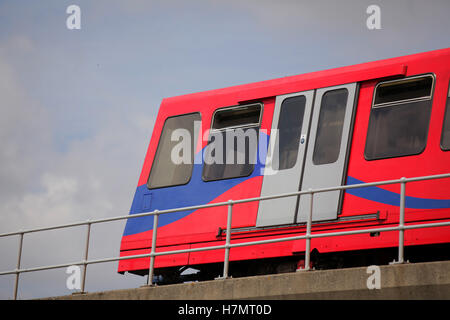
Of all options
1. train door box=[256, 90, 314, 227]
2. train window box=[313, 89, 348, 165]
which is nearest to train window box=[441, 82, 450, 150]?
train window box=[313, 89, 348, 165]

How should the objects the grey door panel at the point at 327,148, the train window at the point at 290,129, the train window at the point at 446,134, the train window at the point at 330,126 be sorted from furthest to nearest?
1. the train window at the point at 290,129
2. the train window at the point at 330,126
3. the grey door panel at the point at 327,148
4. the train window at the point at 446,134

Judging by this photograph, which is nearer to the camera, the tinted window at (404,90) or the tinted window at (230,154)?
the tinted window at (404,90)

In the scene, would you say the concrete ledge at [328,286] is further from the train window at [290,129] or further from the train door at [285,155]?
the train window at [290,129]

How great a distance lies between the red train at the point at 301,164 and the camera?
10.8 metres

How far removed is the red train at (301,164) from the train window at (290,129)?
0.06 feet

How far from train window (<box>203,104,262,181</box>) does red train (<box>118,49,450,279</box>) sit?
2cm

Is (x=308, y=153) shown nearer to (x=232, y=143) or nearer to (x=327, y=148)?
(x=327, y=148)

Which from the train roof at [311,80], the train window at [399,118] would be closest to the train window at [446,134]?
the train window at [399,118]

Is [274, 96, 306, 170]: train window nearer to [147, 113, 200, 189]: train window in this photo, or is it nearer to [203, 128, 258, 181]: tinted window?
[203, 128, 258, 181]: tinted window

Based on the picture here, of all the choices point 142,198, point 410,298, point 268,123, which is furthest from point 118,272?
point 410,298

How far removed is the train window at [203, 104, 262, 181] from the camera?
12.3 meters

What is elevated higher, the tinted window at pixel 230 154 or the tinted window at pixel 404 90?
the tinted window at pixel 404 90

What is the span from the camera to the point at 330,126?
1170cm
